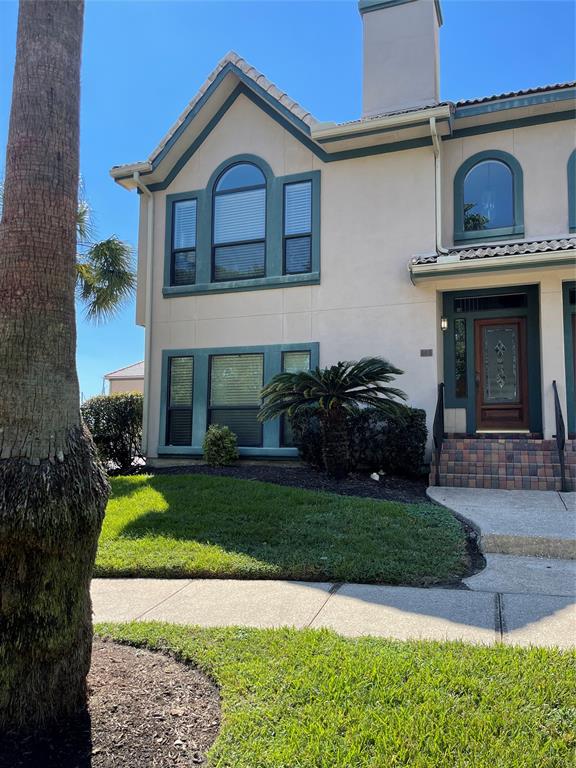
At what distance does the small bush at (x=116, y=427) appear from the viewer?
39.6 feet

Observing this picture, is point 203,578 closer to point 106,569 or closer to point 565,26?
point 106,569

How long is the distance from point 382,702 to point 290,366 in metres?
8.85

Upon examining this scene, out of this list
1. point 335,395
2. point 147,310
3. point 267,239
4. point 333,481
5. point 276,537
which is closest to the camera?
point 276,537

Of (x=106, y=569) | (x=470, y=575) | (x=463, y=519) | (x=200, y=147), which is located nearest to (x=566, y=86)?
(x=200, y=147)

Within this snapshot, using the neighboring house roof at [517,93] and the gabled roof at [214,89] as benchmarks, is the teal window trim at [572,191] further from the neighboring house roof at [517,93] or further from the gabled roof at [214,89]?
the gabled roof at [214,89]

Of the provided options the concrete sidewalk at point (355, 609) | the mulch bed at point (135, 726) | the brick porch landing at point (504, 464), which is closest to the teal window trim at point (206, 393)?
the brick porch landing at point (504, 464)

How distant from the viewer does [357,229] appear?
36.1 feet

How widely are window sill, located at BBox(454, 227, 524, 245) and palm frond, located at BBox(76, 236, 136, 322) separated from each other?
7.19 meters

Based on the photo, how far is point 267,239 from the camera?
38.3 ft

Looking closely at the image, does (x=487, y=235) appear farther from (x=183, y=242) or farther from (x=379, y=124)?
(x=183, y=242)

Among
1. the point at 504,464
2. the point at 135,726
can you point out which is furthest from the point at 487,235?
the point at 135,726

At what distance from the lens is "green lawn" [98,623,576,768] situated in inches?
89.7

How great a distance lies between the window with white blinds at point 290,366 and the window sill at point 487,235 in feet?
12.5

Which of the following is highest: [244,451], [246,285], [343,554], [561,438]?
[246,285]
